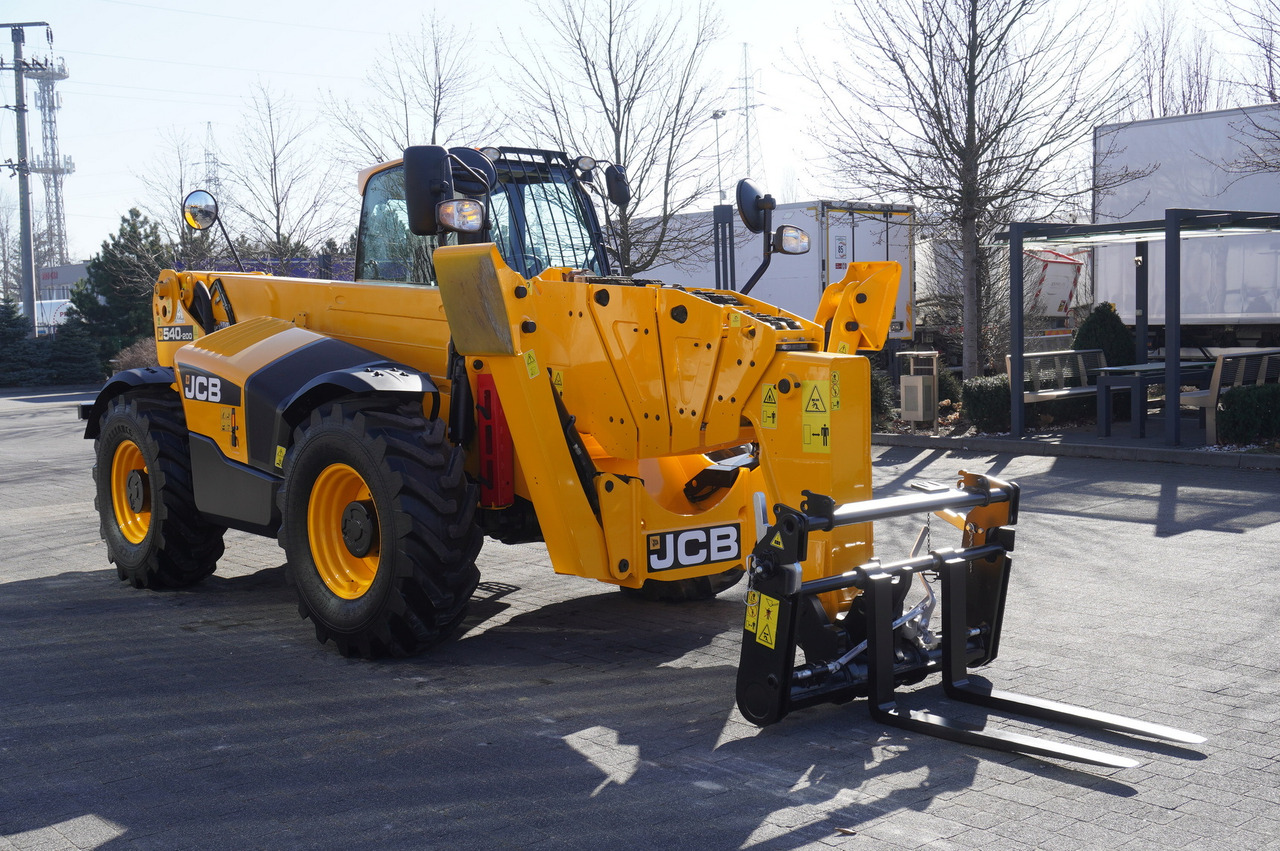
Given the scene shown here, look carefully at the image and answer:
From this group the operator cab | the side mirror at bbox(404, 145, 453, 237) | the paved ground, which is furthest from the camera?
the operator cab

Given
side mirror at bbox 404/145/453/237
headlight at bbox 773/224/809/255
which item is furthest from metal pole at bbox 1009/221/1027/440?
side mirror at bbox 404/145/453/237

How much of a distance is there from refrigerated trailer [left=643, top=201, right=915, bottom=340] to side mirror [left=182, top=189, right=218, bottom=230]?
1311cm

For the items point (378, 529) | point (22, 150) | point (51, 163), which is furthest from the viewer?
point (51, 163)

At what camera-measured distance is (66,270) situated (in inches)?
3725

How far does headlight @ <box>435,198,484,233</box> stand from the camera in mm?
5398

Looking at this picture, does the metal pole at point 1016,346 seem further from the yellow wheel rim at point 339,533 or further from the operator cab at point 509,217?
the yellow wheel rim at point 339,533

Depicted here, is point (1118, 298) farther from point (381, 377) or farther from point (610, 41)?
point (381, 377)

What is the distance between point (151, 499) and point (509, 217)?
322 cm

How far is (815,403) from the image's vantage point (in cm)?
504

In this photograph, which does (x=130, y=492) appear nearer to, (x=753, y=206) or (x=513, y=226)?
(x=513, y=226)

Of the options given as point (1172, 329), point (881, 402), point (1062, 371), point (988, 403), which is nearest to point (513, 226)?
point (1172, 329)

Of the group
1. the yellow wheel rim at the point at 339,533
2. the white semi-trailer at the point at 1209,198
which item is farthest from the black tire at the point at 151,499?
the white semi-trailer at the point at 1209,198

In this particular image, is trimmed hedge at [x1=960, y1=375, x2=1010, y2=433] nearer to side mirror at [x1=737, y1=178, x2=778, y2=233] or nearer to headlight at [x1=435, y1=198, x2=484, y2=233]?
side mirror at [x1=737, y1=178, x2=778, y2=233]

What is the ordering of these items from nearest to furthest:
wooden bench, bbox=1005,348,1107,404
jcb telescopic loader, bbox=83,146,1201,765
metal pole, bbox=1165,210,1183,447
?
jcb telescopic loader, bbox=83,146,1201,765
metal pole, bbox=1165,210,1183,447
wooden bench, bbox=1005,348,1107,404
